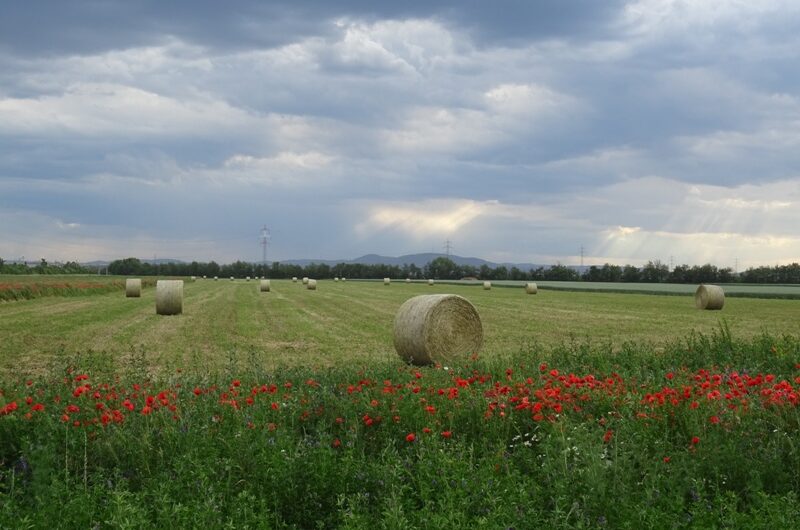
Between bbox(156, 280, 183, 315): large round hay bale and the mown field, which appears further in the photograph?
bbox(156, 280, 183, 315): large round hay bale

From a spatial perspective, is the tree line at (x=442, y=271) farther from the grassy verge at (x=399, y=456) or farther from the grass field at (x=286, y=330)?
the grassy verge at (x=399, y=456)

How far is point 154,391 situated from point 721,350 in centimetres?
1086

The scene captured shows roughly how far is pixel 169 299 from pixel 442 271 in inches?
4420

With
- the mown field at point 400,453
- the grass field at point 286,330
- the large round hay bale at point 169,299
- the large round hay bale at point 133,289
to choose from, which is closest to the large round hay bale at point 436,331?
the grass field at point 286,330

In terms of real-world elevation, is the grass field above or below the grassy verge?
below

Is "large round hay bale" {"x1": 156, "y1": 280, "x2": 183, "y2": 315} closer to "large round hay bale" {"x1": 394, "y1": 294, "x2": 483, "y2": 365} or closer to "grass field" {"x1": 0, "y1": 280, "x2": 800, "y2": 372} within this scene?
"grass field" {"x1": 0, "y1": 280, "x2": 800, "y2": 372}

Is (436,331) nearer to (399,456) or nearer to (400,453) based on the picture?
(400,453)

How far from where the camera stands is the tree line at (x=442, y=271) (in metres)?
96.1

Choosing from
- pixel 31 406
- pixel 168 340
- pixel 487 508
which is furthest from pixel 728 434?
pixel 168 340

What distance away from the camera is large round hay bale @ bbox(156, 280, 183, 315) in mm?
32094

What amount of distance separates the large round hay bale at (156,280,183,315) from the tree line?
267 feet

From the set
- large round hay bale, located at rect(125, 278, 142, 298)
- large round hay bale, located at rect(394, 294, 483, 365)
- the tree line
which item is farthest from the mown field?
the tree line

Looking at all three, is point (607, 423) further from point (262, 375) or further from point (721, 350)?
point (721, 350)

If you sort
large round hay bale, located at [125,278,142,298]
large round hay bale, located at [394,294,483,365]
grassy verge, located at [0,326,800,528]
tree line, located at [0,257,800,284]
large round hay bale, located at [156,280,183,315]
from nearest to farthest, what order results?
grassy verge, located at [0,326,800,528] < large round hay bale, located at [394,294,483,365] < large round hay bale, located at [156,280,183,315] < large round hay bale, located at [125,278,142,298] < tree line, located at [0,257,800,284]
